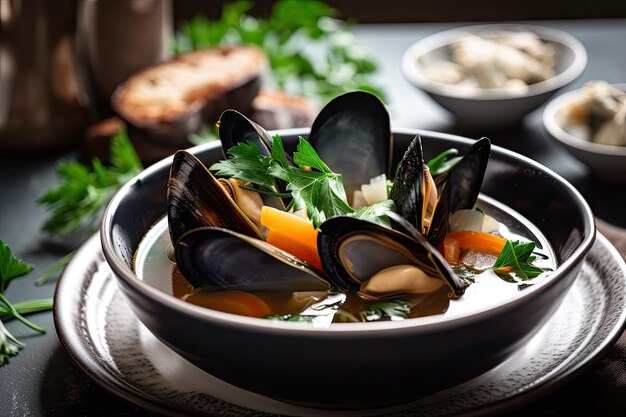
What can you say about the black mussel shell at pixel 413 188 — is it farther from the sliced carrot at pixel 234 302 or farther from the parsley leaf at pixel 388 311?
the sliced carrot at pixel 234 302

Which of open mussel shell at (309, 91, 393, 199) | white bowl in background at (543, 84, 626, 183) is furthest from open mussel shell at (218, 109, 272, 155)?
white bowl in background at (543, 84, 626, 183)

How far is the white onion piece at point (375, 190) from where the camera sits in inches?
58.6

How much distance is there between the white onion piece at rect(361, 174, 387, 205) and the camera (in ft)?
4.88

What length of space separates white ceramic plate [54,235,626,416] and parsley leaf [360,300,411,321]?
0.14 meters

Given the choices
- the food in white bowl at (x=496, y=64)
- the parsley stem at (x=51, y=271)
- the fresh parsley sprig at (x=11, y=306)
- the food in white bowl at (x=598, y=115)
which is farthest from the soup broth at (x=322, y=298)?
the food in white bowl at (x=496, y=64)

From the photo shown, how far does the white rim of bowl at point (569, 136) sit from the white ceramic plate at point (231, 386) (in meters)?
0.77

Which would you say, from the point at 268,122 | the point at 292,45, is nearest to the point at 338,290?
the point at 268,122

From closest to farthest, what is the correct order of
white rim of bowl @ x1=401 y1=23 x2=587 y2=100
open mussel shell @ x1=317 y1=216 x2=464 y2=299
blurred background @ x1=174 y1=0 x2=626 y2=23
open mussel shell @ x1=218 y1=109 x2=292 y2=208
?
open mussel shell @ x1=317 y1=216 x2=464 y2=299 → open mussel shell @ x1=218 y1=109 x2=292 y2=208 → white rim of bowl @ x1=401 y1=23 x2=587 y2=100 → blurred background @ x1=174 y1=0 x2=626 y2=23

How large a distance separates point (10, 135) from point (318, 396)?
1.83 m

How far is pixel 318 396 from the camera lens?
46.5 inches

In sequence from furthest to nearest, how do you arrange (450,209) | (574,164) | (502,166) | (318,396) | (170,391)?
1. (574,164)
2. (502,166)
3. (450,209)
4. (170,391)
5. (318,396)

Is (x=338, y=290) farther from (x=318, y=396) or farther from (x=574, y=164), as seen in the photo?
(x=574, y=164)

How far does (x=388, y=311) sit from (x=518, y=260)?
0.88ft

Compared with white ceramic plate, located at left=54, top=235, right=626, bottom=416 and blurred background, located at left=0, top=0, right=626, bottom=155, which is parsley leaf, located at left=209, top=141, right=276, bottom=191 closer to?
white ceramic plate, located at left=54, top=235, right=626, bottom=416
